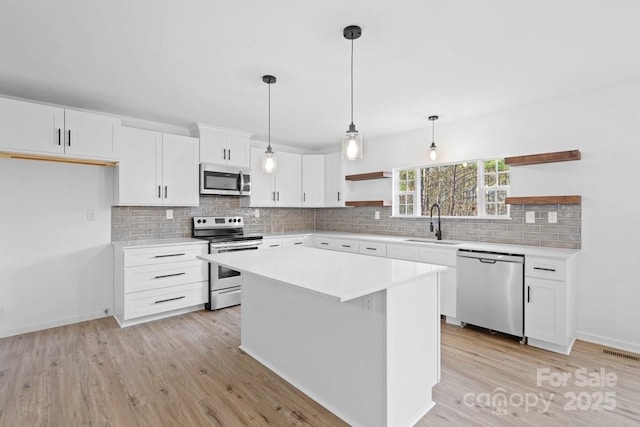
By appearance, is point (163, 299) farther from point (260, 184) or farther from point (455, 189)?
point (455, 189)

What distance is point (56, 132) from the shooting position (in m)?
3.18

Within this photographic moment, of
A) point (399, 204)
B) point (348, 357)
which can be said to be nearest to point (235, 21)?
point (348, 357)

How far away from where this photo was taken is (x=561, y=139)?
3295mm

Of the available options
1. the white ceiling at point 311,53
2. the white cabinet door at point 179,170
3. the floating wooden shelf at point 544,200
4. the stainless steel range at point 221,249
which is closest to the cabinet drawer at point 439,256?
the floating wooden shelf at point 544,200

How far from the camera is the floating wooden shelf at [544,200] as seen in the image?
123 inches

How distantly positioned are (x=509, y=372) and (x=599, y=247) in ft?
5.19

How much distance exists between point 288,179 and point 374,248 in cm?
190

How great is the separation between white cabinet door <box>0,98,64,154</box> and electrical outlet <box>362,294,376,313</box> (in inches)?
131

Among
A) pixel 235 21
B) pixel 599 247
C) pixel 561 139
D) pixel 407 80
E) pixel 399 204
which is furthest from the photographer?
pixel 399 204

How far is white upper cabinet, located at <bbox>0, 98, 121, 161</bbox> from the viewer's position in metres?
2.96

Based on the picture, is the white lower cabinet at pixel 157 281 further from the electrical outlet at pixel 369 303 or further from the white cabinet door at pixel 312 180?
the electrical outlet at pixel 369 303

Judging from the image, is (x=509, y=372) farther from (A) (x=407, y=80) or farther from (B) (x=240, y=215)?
(B) (x=240, y=215)

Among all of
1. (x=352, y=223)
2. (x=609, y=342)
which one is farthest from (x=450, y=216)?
(x=609, y=342)

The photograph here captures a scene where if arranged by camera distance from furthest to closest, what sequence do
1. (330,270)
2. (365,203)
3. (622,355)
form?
(365,203) → (622,355) → (330,270)
